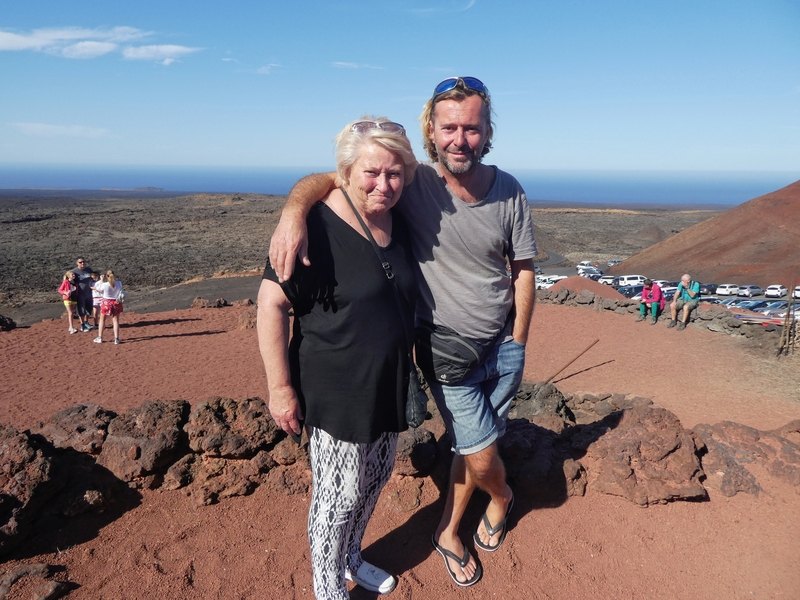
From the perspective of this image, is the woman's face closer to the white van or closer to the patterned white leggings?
the patterned white leggings

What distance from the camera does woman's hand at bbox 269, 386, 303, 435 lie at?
90.3 inches

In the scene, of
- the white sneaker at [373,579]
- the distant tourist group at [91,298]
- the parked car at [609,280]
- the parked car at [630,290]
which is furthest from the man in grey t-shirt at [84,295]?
the parked car at [609,280]

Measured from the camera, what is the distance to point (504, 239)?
8.50 feet

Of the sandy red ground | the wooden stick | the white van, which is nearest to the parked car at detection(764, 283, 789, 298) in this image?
the white van

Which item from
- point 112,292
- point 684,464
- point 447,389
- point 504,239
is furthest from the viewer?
point 112,292

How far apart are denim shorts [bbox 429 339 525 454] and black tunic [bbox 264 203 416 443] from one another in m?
0.43

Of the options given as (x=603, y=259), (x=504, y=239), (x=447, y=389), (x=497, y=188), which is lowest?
(x=603, y=259)

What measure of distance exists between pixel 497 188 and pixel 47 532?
3.04 m

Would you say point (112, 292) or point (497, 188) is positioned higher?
point (497, 188)

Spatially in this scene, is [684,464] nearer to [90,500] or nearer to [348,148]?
[348,148]

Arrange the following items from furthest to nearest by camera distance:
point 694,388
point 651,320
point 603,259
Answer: point 603,259, point 651,320, point 694,388

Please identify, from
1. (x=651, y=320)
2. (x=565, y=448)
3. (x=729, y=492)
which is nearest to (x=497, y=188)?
(x=565, y=448)

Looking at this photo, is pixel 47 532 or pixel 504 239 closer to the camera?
pixel 504 239

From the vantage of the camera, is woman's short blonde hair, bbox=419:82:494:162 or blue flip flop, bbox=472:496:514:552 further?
blue flip flop, bbox=472:496:514:552
